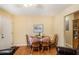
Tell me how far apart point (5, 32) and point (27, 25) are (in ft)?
1.83

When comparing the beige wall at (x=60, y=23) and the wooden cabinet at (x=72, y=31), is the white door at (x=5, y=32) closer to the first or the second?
the beige wall at (x=60, y=23)

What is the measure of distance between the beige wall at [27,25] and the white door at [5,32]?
0.48 feet

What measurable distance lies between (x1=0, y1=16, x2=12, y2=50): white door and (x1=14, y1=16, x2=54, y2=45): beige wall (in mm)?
145

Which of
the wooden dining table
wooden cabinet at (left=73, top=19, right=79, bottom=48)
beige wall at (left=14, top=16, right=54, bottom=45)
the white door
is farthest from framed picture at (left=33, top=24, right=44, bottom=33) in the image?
wooden cabinet at (left=73, top=19, right=79, bottom=48)

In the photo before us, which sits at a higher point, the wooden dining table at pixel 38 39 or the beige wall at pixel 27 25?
the beige wall at pixel 27 25

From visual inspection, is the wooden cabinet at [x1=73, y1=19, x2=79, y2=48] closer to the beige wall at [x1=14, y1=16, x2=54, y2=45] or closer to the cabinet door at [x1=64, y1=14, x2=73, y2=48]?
the cabinet door at [x1=64, y1=14, x2=73, y2=48]

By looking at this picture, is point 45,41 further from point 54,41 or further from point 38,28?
point 38,28

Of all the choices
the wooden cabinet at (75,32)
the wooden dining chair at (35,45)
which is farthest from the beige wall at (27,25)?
the wooden cabinet at (75,32)

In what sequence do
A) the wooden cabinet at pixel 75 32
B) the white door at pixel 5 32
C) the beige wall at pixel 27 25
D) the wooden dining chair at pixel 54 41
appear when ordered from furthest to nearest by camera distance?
the wooden cabinet at pixel 75 32
the wooden dining chair at pixel 54 41
the beige wall at pixel 27 25
the white door at pixel 5 32

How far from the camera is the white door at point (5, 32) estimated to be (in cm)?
243

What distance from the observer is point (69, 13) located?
8.83ft

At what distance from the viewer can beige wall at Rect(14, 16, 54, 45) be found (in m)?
2.66

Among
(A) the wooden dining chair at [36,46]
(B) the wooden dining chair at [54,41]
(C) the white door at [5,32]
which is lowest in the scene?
(A) the wooden dining chair at [36,46]
